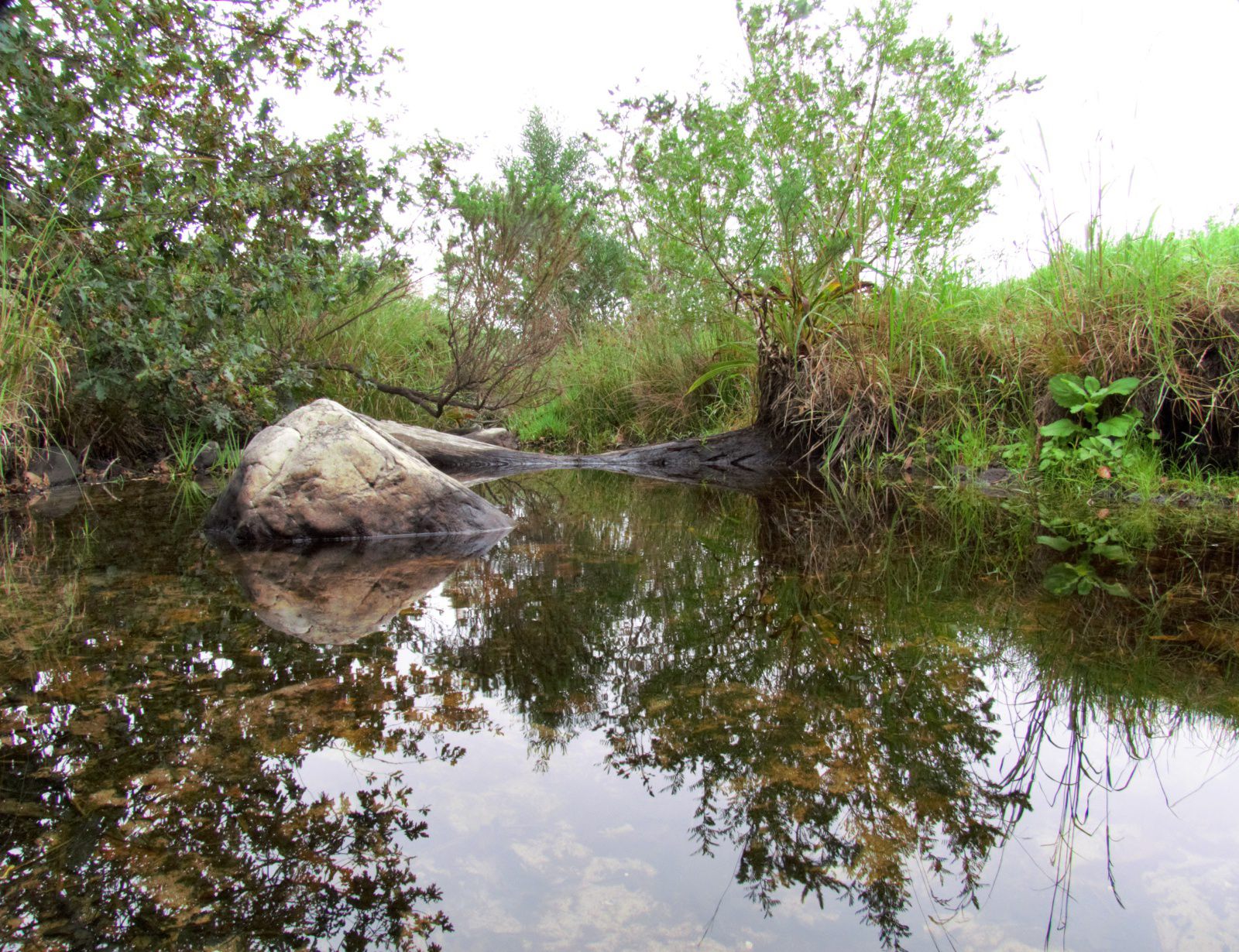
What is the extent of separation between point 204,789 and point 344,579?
1408mm

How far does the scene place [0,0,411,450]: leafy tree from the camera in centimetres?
397

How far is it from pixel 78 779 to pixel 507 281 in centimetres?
624

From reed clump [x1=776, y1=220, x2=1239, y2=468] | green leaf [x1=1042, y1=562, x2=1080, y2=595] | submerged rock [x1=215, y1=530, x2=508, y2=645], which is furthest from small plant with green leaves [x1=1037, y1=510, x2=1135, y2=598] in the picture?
submerged rock [x1=215, y1=530, x2=508, y2=645]

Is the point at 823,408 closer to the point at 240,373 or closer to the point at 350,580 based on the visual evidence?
the point at 350,580

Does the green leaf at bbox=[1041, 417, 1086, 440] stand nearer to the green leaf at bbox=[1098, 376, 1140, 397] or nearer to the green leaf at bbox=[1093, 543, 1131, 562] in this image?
the green leaf at bbox=[1098, 376, 1140, 397]

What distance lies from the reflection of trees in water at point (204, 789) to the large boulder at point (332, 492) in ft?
4.36

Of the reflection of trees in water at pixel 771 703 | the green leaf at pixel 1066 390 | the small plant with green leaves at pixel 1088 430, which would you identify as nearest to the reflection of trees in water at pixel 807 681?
the reflection of trees in water at pixel 771 703

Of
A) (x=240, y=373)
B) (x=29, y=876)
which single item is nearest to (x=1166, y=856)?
(x=29, y=876)

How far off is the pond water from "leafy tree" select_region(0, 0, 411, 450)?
285 centimetres

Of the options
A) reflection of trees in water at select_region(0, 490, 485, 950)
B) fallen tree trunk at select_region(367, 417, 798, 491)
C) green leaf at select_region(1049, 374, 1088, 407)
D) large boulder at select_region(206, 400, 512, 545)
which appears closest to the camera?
reflection of trees in water at select_region(0, 490, 485, 950)

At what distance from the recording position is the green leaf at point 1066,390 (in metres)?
4.10

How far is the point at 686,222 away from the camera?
6391 millimetres

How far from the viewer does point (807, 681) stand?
1507mm

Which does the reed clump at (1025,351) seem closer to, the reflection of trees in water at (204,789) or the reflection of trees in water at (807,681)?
the reflection of trees in water at (807,681)
